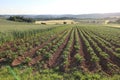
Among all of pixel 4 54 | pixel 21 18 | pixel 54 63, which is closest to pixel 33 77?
pixel 54 63

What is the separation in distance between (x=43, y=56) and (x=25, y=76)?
440cm

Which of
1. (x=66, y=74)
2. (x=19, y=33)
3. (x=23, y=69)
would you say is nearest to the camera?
(x=66, y=74)

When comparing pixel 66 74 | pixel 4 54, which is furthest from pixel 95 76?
pixel 4 54

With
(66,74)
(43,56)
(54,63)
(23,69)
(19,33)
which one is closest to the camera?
(66,74)

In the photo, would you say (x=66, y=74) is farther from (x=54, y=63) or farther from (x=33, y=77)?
(x=54, y=63)

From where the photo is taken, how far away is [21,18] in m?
94.4

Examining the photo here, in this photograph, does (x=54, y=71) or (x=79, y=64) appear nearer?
(x=54, y=71)

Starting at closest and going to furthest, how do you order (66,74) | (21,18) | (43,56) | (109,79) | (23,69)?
1. (109,79)
2. (66,74)
3. (23,69)
4. (43,56)
5. (21,18)

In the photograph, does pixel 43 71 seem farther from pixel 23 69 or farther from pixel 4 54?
pixel 4 54

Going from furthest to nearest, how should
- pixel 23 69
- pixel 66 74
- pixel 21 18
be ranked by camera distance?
pixel 21 18 < pixel 23 69 < pixel 66 74

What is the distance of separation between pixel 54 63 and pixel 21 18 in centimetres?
8352

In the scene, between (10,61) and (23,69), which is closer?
(23,69)

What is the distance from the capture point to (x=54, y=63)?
13.2 meters

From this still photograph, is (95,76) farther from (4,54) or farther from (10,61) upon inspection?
(4,54)
